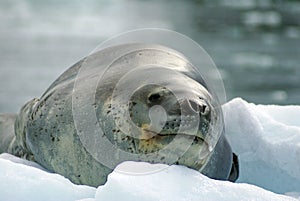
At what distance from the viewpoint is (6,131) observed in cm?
565

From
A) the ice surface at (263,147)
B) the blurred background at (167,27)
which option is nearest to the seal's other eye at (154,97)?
the ice surface at (263,147)

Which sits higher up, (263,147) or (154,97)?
(154,97)

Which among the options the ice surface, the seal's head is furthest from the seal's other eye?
the ice surface

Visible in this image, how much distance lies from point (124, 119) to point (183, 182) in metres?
0.50

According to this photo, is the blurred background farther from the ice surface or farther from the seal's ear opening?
the seal's ear opening

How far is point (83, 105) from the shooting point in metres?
4.30

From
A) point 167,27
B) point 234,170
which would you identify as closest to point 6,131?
point 234,170

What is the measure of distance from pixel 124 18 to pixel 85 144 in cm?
2106

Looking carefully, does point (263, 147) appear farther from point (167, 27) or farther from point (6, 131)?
point (167, 27)

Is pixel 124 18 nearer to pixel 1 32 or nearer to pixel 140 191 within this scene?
pixel 1 32

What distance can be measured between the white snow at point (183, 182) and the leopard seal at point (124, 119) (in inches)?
5.6

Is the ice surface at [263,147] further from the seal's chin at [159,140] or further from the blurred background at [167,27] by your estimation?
the blurred background at [167,27]

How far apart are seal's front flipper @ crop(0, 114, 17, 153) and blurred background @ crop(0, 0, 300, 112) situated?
821 centimetres

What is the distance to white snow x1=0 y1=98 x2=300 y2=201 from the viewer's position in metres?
3.35
